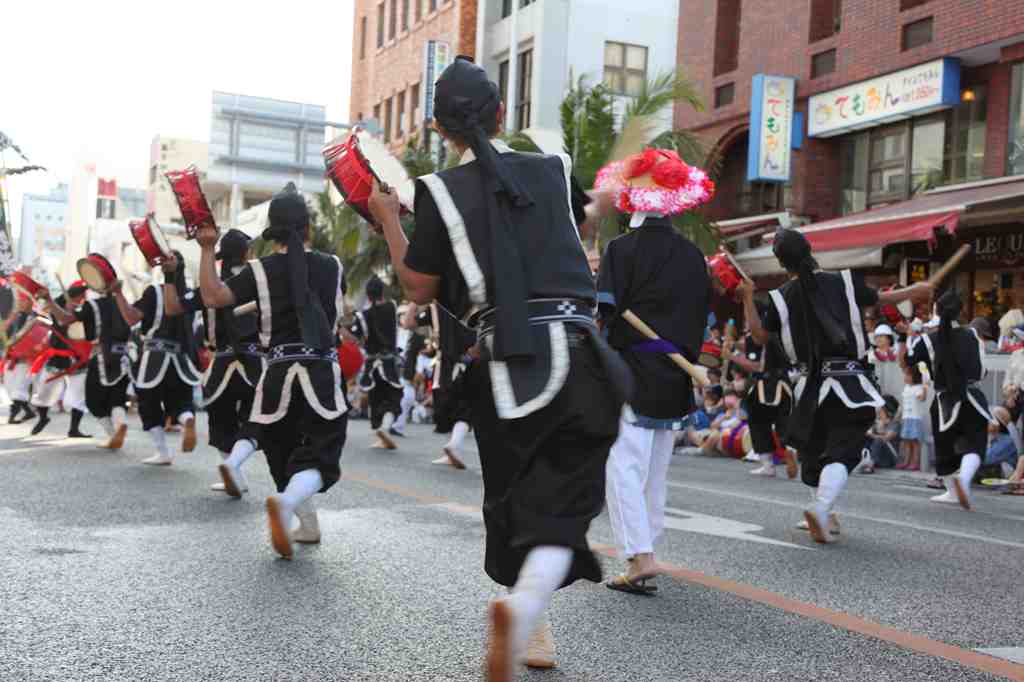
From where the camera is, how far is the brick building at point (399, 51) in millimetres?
41156

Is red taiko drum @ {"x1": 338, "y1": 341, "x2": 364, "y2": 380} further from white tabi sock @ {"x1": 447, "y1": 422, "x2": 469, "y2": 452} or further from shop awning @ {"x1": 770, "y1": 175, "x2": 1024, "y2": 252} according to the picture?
shop awning @ {"x1": 770, "y1": 175, "x2": 1024, "y2": 252}

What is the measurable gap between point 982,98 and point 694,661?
18.2m

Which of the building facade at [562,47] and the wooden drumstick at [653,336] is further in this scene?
the building facade at [562,47]

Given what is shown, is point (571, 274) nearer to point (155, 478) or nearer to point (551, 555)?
point (551, 555)

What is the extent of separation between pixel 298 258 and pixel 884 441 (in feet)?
34.4

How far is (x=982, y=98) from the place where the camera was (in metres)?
20.9

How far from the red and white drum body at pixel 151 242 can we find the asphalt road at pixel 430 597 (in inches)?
63.0

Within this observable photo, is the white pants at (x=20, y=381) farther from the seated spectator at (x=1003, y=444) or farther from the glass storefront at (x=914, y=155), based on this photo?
the glass storefront at (x=914, y=155)

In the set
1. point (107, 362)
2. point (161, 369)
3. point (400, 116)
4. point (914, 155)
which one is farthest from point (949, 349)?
point (400, 116)

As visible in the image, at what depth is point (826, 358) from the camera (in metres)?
8.05

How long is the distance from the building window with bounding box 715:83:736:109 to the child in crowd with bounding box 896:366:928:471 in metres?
12.7

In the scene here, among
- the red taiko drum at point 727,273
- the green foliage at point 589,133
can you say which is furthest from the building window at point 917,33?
the red taiko drum at point 727,273

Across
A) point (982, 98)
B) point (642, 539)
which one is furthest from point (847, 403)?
point (982, 98)

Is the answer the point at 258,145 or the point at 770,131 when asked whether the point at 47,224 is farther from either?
the point at 770,131
